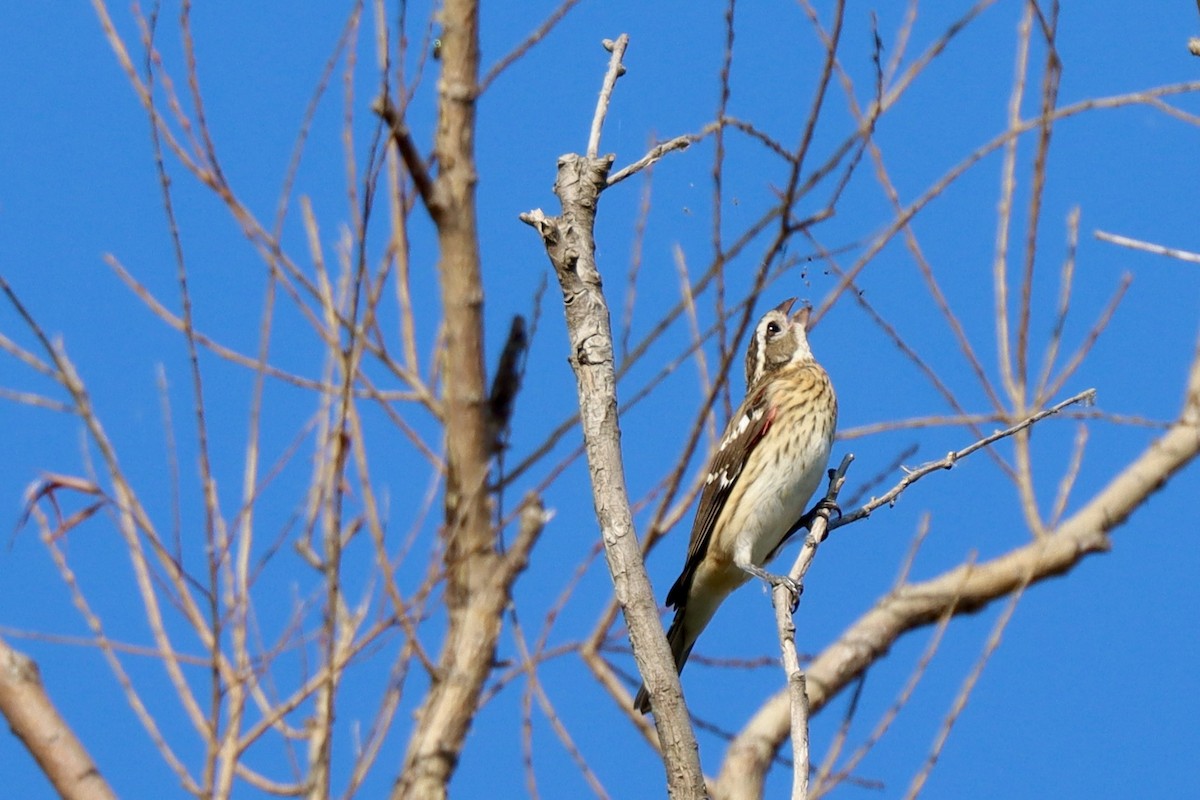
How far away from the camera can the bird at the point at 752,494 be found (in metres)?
5.97

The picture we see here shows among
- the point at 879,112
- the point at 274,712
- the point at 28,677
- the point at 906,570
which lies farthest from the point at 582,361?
the point at 906,570

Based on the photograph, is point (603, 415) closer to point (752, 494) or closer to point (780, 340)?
point (752, 494)

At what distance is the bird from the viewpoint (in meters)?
5.97

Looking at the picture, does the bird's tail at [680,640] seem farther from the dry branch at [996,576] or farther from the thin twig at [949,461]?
the thin twig at [949,461]

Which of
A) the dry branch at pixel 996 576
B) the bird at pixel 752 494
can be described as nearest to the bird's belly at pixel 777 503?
the bird at pixel 752 494

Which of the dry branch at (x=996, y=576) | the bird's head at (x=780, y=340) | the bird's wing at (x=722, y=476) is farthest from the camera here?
the dry branch at (x=996, y=576)

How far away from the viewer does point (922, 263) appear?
6992 mm

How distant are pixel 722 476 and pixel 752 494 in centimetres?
26

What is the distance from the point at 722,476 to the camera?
627 cm

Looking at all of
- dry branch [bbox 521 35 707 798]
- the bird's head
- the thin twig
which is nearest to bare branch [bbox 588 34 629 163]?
dry branch [bbox 521 35 707 798]

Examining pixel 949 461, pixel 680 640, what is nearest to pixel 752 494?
pixel 680 640

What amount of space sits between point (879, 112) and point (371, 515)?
2.50 meters

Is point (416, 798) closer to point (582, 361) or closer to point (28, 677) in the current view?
point (28, 677)

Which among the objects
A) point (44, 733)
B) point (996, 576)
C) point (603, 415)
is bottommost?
point (44, 733)
